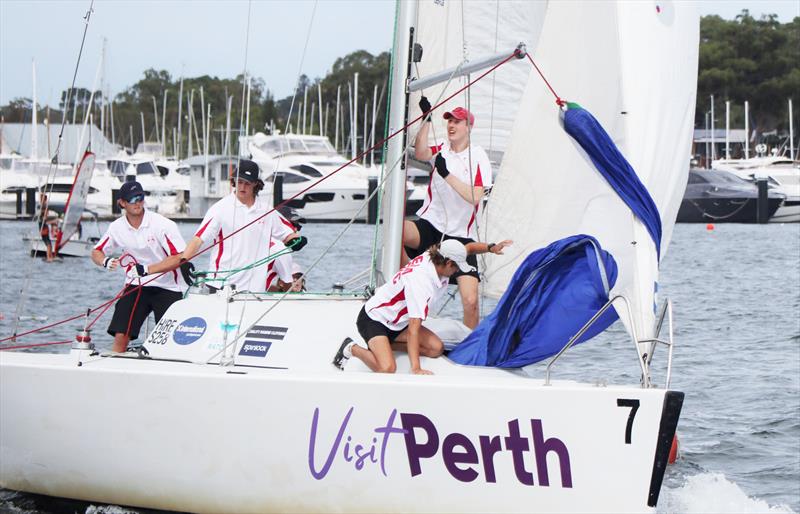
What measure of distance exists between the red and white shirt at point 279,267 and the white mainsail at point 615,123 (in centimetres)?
153

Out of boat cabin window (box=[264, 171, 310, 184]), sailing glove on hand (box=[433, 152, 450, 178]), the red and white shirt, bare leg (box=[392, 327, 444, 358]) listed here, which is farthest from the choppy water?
boat cabin window (box=[264, 171, 310, 184])

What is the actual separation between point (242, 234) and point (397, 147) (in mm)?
1037

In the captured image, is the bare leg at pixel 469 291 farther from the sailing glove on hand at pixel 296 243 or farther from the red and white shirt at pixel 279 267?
the red and white shirt at pixel 279 267

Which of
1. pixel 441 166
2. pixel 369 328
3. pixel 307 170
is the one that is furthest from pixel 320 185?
pixel 369 328

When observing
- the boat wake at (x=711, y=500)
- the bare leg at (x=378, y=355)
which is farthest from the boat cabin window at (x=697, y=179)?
the bare leg at (x=378, y=355)

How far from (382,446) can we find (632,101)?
1.93m

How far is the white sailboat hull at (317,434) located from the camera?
492 cm

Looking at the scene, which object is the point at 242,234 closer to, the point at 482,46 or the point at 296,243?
the point at 296,243

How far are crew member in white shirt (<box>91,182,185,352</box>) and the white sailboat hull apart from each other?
683 millimetres

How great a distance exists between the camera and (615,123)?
5578 mm

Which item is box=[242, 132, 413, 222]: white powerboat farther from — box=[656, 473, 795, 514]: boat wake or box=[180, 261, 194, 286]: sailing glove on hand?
box=[656, 473, 795, 514]: boat wake

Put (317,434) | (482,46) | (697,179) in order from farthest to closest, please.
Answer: (697,179) < (482,46) < (317,434)

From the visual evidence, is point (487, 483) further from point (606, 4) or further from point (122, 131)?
point (122, 131)

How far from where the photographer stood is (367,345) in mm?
5852
